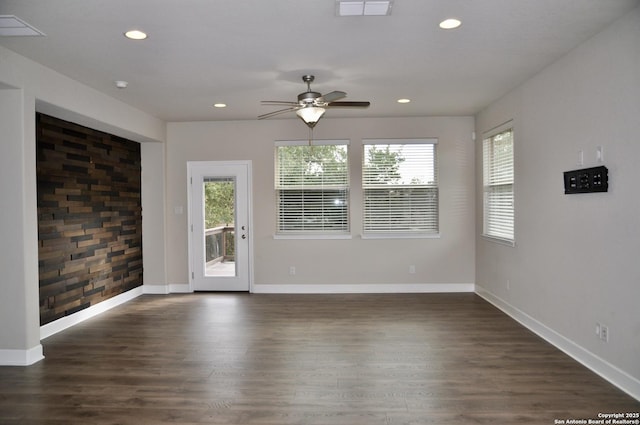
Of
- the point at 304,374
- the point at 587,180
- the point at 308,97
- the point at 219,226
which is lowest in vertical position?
the point at 304,374

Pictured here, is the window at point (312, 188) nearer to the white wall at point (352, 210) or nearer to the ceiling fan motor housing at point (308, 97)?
the white wall at point (352, 210)

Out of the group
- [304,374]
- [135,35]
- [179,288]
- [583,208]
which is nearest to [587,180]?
[583,208]

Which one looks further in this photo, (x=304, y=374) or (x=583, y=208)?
(x=583, y=208)

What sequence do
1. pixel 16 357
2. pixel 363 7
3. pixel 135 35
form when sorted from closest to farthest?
pixel 363 7 < pixel 135 35 < pixel 16 357

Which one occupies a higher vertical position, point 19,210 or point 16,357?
point 19,210

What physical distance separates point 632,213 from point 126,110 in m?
5.48

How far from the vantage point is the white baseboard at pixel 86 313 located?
4.48 metres

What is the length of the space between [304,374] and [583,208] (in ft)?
9.00

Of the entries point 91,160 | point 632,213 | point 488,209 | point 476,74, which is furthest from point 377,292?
point 91,160

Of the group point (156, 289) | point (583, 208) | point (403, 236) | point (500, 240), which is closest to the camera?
point (583, 208)

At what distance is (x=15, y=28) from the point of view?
3.05 meters

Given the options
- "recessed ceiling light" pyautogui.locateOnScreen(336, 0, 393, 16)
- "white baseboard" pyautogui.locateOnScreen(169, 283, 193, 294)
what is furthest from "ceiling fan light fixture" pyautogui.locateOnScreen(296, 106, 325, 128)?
"white baseboard" pyautogui.locateOnScreen(169, 283, 193, 294)

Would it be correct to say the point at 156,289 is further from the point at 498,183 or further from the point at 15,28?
the point at 498,183

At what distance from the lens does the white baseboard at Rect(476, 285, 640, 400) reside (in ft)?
9.89
